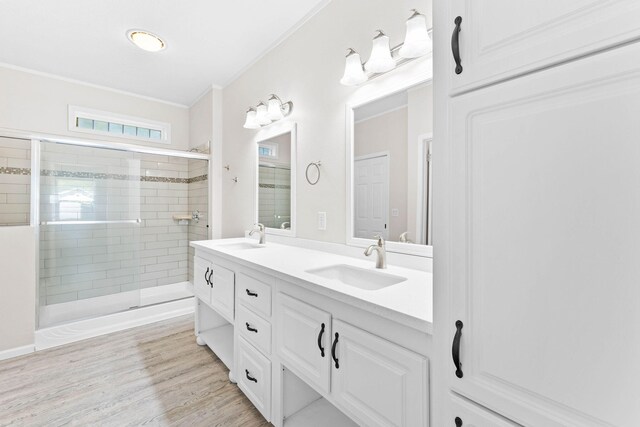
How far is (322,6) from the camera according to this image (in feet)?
6.41

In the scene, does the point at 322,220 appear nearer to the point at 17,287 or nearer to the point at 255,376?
Answer: the point at 255,376

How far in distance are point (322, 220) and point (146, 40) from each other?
216cm

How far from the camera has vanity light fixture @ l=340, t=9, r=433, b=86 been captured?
131 cm

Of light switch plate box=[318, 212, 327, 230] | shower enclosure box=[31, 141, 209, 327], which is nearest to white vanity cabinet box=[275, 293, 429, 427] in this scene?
light switch plate box=[318, 212, 327, 230]

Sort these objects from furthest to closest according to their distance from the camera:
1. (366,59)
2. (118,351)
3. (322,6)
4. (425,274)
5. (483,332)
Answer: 1. (118,351)
2. (322,6)
3. (366,59)
4. (425,274)
5. (483,332)

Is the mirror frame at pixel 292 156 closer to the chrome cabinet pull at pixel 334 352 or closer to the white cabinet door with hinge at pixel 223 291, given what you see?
the white cabinet door with hinge at pixel 223 291

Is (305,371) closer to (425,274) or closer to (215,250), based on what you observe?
(425,274)

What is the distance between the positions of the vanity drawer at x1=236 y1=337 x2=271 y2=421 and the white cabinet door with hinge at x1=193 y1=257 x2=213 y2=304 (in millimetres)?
616

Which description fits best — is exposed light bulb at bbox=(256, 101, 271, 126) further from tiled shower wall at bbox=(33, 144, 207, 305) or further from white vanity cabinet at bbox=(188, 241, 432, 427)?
tiled shower wall at bbox=(33, 144, 207, 305)

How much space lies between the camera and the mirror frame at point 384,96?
4.58ft

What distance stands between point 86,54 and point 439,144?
11.2 ft

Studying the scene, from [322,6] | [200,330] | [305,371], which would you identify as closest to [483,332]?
[305,371]

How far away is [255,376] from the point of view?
1.58 metres

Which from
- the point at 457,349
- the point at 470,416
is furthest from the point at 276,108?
the point at 470,416
